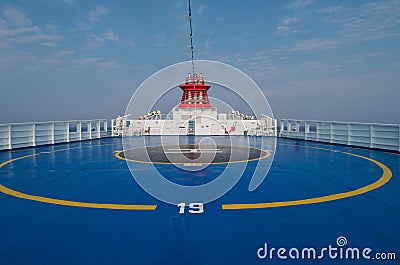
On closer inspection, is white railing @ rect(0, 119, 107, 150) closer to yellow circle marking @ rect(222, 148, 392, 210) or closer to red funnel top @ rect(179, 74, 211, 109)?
red funnel top @ rect(179, 74, 211, 109)

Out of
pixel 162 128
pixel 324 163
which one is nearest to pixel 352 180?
pixel 324 163

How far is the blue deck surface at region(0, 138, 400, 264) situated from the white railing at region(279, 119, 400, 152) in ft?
20.9

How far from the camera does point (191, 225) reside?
3271 mm

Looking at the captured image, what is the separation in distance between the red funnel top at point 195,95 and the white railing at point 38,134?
9.56 m

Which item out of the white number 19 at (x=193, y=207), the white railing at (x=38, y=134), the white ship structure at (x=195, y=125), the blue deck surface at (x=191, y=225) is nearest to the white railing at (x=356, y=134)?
the white ship structure at (x=195, y=125)

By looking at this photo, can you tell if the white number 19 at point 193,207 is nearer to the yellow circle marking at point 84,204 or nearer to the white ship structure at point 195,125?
the yellow circle marking at point 84,204

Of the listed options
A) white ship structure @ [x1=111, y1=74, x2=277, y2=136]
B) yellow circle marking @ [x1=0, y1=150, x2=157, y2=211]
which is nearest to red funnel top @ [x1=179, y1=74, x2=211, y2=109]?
white ship structure @ [x1=111, y1=74, x2=277, y2=136]

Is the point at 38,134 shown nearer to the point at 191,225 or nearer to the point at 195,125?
the point at 195,125

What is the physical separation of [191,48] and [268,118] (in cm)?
915

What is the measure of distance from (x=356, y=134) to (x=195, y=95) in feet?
50.8

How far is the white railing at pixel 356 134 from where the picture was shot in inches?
411

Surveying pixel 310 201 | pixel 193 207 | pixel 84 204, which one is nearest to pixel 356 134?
pixel 310 201

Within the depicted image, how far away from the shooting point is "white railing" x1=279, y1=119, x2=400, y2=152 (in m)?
10.4

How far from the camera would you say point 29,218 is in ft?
11.6
